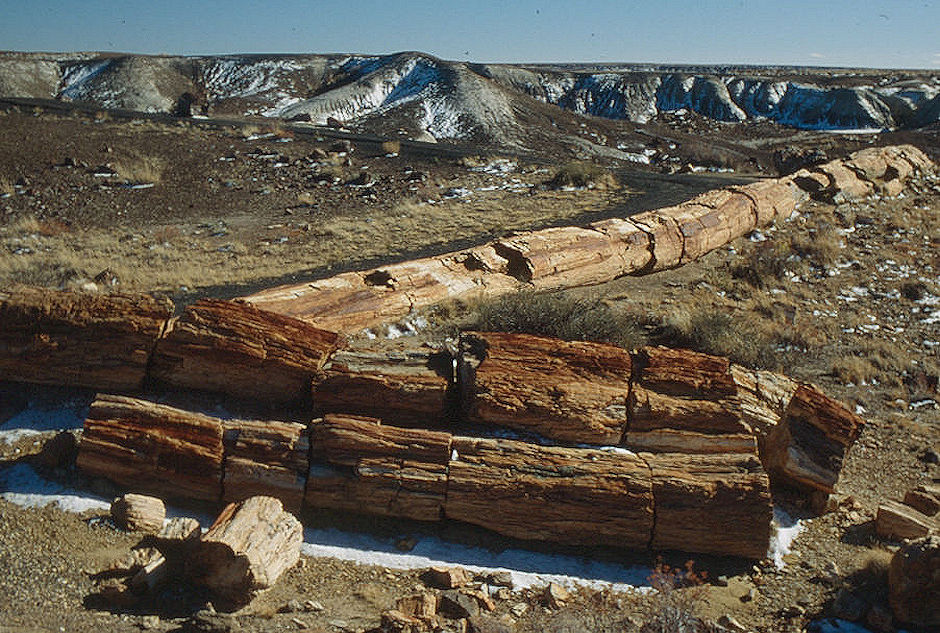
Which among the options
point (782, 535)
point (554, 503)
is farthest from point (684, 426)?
point (554, 503)

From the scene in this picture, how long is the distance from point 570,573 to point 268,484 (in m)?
2.58

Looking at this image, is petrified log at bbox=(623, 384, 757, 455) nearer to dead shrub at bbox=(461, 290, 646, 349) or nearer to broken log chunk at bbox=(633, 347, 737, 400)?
broken log chunk at bbox=(633, 347, 737, 400)

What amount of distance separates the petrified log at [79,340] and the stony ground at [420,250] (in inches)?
22.6

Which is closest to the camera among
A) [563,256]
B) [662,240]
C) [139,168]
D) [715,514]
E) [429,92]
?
[715,514]

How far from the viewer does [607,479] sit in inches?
215

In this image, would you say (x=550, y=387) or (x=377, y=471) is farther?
(x=550, y=387)

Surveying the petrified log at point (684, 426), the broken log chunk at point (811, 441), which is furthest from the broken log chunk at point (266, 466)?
the broken log chunk at point (811, 441)

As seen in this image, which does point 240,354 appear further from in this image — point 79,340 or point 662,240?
point 662,240

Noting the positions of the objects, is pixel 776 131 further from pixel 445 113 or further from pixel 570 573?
pixel 570 573

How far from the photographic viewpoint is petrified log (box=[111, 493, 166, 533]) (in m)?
5.05

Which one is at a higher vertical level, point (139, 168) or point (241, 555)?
point (139, 168)

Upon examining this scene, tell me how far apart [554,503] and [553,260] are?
6685 millimetres

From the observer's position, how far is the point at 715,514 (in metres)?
5.36

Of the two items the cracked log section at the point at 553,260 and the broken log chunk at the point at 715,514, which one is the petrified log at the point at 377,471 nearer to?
the broken log chunk at the point at 715,514
